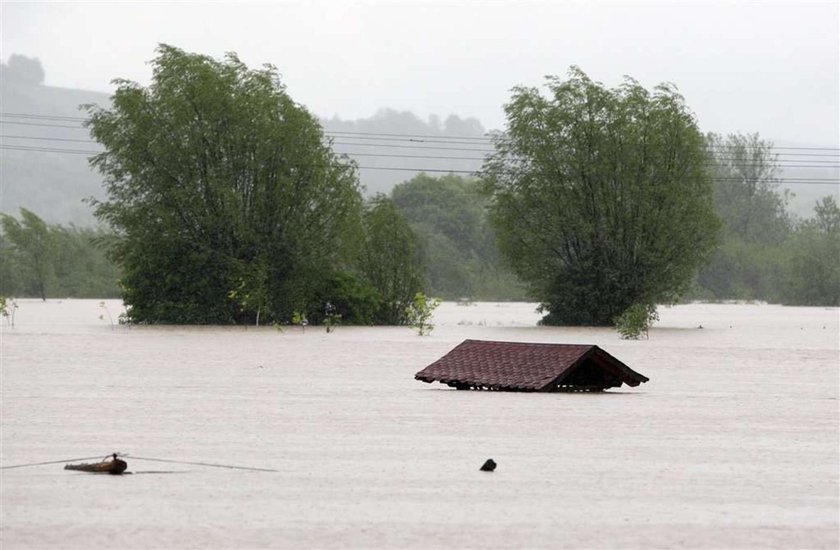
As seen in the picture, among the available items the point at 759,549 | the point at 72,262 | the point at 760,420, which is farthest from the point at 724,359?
the point at 72,262

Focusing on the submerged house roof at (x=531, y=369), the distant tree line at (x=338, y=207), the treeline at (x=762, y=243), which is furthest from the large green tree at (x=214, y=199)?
the submerged house roof at (x=531, y=369)

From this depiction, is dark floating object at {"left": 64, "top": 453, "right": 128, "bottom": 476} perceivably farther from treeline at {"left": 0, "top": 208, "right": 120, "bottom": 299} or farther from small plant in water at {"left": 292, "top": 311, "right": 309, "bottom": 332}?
treeline at {"left": 0, "top": 208, "right": 120, "bottom": 299}

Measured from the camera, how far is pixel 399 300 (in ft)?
176

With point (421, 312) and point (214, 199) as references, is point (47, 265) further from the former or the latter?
point (421, 312)

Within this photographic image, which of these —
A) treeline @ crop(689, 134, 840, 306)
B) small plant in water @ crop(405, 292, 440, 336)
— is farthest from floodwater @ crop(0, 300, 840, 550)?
treeline @ crop(689, 134, 840, 306)

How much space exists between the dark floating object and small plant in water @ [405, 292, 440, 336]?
32.7m

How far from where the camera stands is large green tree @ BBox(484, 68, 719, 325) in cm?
5394

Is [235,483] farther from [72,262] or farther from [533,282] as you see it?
[72,262]

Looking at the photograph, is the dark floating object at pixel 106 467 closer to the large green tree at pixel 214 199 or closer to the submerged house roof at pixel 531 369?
the submerged house roof at pixel 531 369

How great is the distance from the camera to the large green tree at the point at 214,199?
163 feet

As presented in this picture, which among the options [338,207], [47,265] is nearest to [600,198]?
[338,207]

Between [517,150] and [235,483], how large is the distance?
45.0 metres

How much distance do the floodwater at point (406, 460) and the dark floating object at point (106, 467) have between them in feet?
0.46

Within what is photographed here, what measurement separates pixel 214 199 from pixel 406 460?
38469 millimetres
